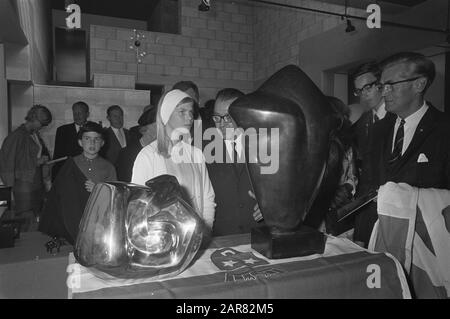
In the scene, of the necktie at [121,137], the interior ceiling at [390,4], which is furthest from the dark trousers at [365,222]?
the necktie at [121,137]

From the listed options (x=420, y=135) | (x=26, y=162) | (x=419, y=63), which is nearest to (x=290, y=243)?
(x=420, y=135)

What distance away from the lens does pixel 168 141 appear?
4.02 ft

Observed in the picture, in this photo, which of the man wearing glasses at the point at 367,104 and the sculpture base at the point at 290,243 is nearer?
the sculpture base at the point at 290,243

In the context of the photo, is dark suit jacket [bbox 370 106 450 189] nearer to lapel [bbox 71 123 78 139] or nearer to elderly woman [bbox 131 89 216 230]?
elderly woman [bbox 131 89 216 230]

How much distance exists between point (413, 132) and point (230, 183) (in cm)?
78

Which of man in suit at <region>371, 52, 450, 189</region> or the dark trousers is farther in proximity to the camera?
the dark trousers

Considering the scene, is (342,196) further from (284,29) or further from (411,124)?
(284,29)

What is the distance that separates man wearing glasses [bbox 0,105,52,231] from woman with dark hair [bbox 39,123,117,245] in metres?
1.32

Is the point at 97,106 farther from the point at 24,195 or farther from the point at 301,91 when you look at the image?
the point at 301,91

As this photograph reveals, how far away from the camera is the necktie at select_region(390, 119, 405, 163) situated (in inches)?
55.7

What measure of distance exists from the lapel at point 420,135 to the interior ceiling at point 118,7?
736cm

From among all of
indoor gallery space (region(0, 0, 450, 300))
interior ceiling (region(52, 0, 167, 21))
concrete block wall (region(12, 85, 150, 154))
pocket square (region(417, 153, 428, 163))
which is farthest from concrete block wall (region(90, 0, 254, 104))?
pocket square (region(417, 153, 428, 163))

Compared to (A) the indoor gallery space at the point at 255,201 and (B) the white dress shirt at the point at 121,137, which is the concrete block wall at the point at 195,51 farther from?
(A) the indoor gallery space at the point at 255,201

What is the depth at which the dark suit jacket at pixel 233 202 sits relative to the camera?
1426 mm
